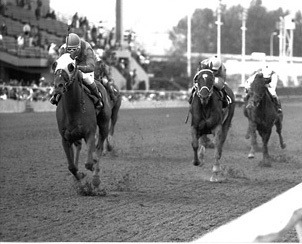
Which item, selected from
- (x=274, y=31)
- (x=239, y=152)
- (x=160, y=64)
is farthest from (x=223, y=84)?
(x=160, y=64)

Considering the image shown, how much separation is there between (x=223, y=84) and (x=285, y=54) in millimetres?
1982

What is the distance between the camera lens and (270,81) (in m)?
10.9

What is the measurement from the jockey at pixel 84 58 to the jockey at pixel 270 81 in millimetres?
2473

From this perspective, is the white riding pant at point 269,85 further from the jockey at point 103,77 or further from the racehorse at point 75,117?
the racehorse at point 75,117

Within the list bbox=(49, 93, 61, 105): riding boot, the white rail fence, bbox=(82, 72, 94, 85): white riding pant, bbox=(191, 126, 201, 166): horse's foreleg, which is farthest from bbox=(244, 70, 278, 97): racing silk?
the white rail fence

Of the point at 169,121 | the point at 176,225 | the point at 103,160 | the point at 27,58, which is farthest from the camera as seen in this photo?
the point at 27,58

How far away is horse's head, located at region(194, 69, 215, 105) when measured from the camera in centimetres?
970

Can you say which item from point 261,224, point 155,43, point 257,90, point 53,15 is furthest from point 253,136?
point 155,43

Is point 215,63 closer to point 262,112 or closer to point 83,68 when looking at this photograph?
point 262,112

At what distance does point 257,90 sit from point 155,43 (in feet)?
105

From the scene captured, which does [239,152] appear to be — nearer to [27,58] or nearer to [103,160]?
[103,160]

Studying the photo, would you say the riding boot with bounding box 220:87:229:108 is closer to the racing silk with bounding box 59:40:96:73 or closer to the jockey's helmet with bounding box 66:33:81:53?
the racing silk with bounding box 59:40:96:73

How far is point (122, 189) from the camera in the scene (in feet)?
28.3

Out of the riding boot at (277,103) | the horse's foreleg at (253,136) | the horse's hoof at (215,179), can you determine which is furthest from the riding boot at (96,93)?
the horse's foreleg at (253,136)
